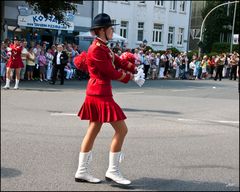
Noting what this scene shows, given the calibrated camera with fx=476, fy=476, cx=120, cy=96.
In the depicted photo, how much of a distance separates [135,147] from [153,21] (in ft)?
112

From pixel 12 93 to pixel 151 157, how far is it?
24.8 ft

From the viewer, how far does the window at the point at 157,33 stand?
40.3 m

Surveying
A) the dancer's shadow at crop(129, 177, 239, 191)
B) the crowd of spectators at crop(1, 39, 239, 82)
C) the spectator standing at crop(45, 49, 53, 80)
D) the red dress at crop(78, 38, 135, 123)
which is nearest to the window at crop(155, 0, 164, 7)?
the crowd of spectators at crop(1, 39, 239, 82)

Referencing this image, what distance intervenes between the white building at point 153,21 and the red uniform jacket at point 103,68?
95.4 ft

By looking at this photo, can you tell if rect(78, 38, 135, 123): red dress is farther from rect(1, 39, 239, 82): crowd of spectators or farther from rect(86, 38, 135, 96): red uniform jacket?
rect(1, 39, 239, 82): crowd of spectators

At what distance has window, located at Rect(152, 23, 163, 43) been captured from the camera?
1586 inches

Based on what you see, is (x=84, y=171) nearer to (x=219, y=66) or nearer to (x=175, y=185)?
(x=175, y=185)

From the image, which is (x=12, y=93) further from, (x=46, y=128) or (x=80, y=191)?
(x=80, y=191)

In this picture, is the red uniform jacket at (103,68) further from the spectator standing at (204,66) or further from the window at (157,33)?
the window at (157,33)

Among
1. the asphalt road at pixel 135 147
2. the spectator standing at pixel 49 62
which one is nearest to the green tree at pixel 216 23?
the spectator standing at pixel 49 62

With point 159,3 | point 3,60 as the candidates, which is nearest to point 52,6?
point 3,60

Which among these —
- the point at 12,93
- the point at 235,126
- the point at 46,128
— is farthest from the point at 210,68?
the point at 46,128

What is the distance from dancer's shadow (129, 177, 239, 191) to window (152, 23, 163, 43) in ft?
119

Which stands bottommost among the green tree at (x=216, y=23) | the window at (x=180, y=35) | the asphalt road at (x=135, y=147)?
the asphalt road at (x=135, y=147)
